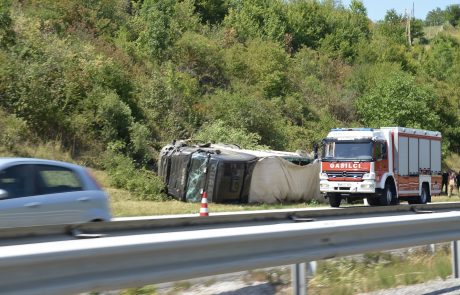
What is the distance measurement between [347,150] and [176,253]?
22736mm

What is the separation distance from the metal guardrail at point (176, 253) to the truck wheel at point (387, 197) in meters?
20.2

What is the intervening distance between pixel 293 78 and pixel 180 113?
1905 centimetres

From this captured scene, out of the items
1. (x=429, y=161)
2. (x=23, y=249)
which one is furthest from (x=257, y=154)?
(x=23, y=249)

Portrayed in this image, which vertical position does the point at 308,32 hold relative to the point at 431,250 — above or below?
above

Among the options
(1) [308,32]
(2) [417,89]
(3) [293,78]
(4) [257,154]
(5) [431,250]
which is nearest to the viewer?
(5) [431,250]

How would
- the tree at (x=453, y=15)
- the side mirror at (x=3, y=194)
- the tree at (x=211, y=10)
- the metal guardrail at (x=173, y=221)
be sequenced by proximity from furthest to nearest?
the tree at (x=453, y=15), the tree at (x=211, y=10), the side mirror at (x=3, y=194), the metal guardrail at (x=173, y=221)

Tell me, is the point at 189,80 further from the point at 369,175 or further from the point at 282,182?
the point at 369,175

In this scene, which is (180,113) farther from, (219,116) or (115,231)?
(115,231)

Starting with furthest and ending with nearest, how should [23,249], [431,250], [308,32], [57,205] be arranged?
[308,32] < [57,205] < [431,250] < [23,249]

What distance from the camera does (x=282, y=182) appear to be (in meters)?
29.9

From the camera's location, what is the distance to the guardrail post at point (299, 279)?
626cm

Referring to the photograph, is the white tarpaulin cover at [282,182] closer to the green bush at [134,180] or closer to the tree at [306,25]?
the green bush at [134,180]

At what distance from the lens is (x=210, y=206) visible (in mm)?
26000

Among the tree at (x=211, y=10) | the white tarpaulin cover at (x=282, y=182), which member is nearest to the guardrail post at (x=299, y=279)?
the white tarpaulin cover at (x=282, y=182)
